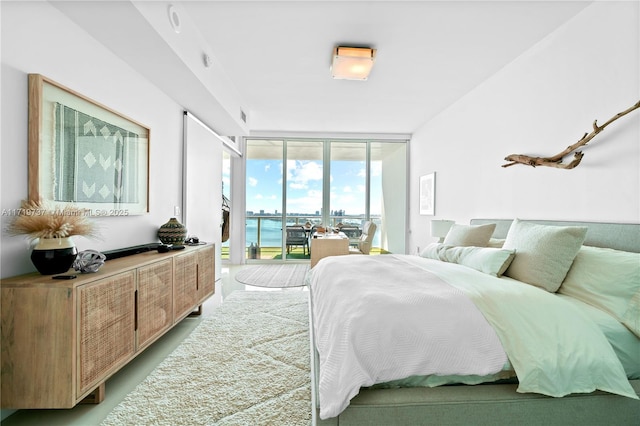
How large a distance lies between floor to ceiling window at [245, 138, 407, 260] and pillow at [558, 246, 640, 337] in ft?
14.9

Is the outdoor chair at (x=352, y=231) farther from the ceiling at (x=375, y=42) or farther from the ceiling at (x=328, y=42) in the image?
the ceiling at (x=328, y=42)

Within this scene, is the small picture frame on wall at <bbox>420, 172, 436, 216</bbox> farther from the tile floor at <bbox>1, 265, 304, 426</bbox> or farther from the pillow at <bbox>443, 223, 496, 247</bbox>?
the tile floor at <bbox>1, 265, 304, 426</bbox>

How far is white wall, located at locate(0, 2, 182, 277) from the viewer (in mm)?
1619

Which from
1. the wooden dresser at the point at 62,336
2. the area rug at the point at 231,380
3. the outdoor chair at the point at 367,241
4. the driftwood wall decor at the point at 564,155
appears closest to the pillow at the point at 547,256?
the driftwood wall decor at the point at 564,155

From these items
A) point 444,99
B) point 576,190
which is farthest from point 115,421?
point 444,99

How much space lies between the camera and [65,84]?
1979 mm

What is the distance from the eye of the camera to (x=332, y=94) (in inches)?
170

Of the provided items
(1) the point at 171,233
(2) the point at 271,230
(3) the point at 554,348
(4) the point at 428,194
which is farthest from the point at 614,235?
(2) the point at 271,230

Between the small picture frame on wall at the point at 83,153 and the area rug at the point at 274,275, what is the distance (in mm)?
2341

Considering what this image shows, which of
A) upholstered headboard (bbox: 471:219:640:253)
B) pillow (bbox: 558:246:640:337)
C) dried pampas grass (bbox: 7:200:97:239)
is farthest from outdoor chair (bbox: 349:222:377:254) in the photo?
dried pampas grass (bbox: 7:200:97:239)

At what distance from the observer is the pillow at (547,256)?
1.92 metres

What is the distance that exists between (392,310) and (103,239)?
2.27 m

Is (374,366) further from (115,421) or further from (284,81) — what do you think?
(284,81)

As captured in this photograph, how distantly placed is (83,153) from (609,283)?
349 cm
